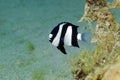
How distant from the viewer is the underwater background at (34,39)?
5.66 m

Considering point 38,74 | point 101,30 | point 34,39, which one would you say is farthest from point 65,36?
point 34,39

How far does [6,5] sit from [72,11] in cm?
305

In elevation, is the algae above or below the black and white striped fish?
below

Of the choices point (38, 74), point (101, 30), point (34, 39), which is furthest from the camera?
point (34, 39)

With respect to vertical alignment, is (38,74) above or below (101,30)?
below

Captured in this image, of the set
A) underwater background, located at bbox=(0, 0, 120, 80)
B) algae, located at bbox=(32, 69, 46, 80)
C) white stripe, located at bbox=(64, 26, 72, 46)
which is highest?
white stripe, located at bbox=(64, 26, 72, 46)

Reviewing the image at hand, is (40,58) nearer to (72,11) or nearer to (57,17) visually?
(57,17)

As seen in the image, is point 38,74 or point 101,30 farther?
point 38,74

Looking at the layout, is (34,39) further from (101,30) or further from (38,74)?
(101,30)

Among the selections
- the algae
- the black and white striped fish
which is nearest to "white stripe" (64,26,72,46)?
the black and white striped fish

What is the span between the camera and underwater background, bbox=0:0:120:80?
5.66 metres

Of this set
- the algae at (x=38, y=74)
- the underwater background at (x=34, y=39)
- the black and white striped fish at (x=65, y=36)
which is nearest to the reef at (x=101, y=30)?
the black and white striped fish at (x=65, y=36)

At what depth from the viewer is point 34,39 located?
749 centimetres

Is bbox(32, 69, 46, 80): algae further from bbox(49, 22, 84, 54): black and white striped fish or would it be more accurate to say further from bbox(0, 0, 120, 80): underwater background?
bbox(49, 22, 84, 54): black and white striped fish
